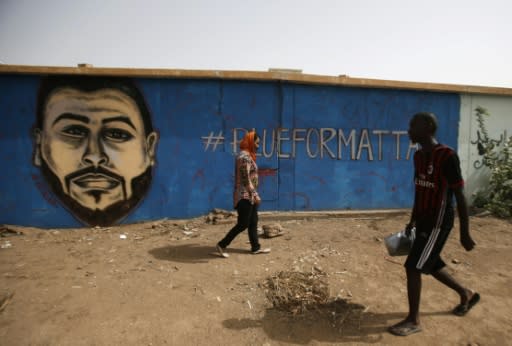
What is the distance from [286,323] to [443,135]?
571 cm

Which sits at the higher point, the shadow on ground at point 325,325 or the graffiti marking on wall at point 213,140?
the graffiti marking on wall at point 213,140

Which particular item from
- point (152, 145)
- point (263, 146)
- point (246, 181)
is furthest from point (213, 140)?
point (246, 181)

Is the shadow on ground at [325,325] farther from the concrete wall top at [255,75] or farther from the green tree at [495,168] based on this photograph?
the green tree at [495,168]

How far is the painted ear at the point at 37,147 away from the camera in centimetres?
558

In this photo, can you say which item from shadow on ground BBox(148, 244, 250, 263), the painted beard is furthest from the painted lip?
shadow on ground BBox(148, 244, 250, 263)

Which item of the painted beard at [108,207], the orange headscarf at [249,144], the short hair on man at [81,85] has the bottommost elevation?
the painted beard at [108,207]

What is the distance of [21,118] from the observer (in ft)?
18.2

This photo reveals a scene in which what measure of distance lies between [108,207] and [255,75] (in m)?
3.36

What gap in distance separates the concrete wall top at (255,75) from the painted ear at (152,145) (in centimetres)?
99

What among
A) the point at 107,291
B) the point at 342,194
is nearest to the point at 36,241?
the point at 107,291

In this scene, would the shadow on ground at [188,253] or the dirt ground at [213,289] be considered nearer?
the dirt ground at [213,289]

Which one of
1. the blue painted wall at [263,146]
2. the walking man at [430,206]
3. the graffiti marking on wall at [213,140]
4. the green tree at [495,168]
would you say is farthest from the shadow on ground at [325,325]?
the green tree at [495,168]

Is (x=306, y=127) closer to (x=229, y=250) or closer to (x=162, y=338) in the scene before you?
(x=229, y=250)

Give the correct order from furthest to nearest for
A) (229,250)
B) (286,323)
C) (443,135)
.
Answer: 1. (443,135)
2. (229,250)
3. (286,323)
